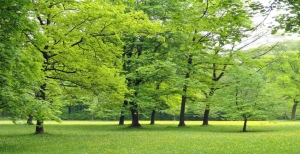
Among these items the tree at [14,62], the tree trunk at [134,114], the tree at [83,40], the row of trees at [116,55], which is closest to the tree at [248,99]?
the row of trees at [116,55]

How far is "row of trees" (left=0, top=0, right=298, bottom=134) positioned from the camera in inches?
381

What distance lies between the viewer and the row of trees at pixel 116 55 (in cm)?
967

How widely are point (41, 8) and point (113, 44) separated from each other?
5.89 metres

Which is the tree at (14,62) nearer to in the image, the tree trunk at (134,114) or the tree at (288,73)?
the tree trunk at (134,114)

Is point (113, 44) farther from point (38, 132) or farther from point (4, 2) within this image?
point (4, 2)

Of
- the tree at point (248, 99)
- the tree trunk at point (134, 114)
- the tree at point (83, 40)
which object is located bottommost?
the tree trunk at point (134, 114)

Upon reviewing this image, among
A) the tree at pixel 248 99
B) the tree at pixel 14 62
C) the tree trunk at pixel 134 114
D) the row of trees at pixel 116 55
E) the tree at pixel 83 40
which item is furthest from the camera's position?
the tree trunk at pixel 134 114

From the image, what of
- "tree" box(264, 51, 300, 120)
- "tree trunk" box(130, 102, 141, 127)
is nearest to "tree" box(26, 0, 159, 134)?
"tree trunk" box(130, 102, 141, 127)

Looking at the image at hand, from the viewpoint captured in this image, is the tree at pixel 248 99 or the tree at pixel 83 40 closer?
the tree at pixel 83 40

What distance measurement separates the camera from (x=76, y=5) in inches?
741

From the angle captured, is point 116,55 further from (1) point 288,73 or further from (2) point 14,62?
(1) point 288,73

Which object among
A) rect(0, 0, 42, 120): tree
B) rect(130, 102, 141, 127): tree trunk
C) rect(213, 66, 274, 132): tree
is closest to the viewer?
rect(0, 0, 42, 120): tree

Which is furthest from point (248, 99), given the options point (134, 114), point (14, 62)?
point (14, 62)

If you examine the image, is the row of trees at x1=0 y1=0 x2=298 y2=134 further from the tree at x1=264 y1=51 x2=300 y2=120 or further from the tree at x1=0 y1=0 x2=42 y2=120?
the tree at x1=264 y1=51 x2=300 y2=120
